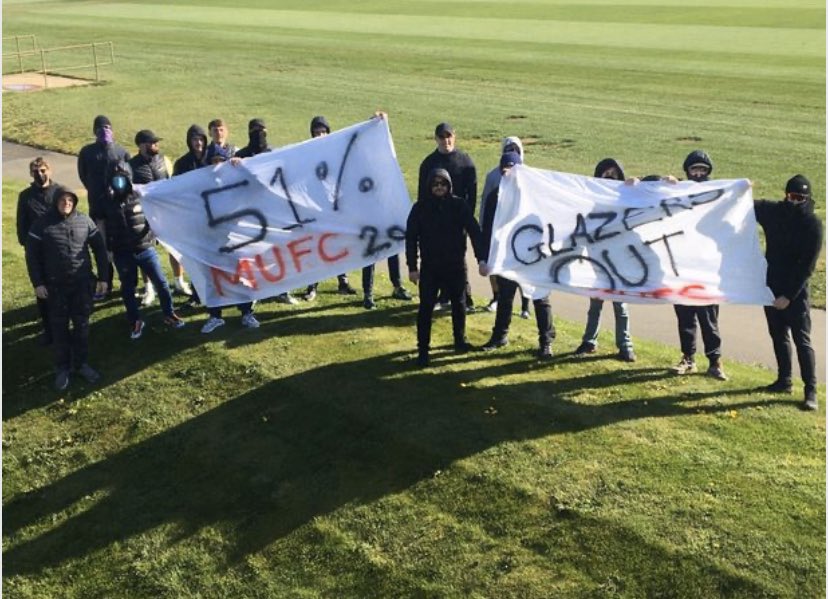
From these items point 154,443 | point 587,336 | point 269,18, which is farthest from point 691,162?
point 269,18

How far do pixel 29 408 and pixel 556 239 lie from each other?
5880 millimetres

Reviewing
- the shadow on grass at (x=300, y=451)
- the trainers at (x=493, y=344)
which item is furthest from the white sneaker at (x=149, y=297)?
the trainers at (x=493, y=344)

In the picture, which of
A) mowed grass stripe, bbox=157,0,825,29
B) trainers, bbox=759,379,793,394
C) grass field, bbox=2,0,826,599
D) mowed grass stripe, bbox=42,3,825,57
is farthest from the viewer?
mowed grass stripe, bbox=157,0,825,29

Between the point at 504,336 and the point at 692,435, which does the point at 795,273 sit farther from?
the point at 504,336

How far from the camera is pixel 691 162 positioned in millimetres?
8586

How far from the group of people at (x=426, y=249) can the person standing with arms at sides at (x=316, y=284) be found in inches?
27.7

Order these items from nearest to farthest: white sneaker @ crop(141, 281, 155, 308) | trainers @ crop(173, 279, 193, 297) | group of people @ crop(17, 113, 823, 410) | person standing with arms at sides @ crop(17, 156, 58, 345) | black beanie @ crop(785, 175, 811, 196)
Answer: black beanie @ crop(785, 175, 811, 196), group of people @ crop(17, 113, 823, 410), person standing with arms at sides @ crop(17, 156, 58, 345), white sneaker @ crop(141, 281, 155, 308), trainers @ crop(173, 279, 193, 297)

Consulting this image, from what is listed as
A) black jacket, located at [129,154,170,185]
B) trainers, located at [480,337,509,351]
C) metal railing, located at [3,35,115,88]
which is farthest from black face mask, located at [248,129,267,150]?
metal railing, located at [3,35,115,88]

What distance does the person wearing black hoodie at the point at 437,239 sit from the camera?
8672 millimetres

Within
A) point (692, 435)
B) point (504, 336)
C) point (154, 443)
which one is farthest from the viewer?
point (504, 336)

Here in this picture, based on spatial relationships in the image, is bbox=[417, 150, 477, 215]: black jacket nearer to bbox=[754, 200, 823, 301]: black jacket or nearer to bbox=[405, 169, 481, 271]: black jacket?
bbox=[405, 169, 481, 271]: black jacket

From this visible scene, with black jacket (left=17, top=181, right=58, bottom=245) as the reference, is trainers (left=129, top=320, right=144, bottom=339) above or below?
below

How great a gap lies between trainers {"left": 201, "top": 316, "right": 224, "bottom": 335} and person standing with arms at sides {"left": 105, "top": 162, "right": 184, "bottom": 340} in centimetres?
54

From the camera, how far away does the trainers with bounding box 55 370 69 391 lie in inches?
367
